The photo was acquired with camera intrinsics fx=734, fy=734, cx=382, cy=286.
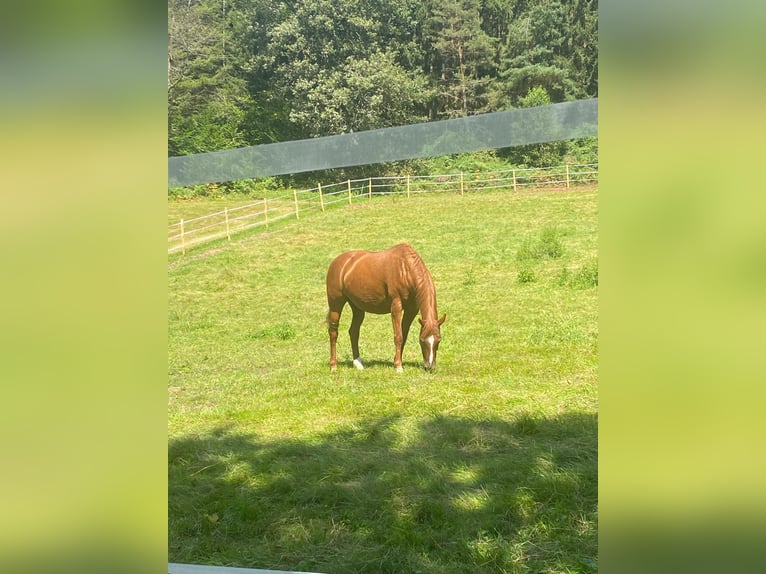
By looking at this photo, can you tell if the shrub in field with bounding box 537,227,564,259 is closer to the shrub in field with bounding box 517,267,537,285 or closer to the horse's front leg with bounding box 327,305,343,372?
the shrub in field with bounding box 517,267,537,285

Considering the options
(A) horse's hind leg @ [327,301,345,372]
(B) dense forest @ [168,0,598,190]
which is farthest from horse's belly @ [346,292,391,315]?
(B) dense forest @ [168,0,598,190]

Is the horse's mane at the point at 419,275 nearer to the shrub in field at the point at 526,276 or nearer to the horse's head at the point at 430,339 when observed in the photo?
the horse's head at the point at 430,339

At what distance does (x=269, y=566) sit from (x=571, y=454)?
169 centimetres

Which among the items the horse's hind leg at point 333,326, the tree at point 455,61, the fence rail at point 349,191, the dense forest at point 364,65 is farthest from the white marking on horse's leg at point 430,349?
the tree at point 455,61

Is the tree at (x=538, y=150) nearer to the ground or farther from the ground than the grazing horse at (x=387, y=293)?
farther from the ground

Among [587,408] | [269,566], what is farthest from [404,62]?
[269,566]

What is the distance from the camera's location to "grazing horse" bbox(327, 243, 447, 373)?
4.46 meters

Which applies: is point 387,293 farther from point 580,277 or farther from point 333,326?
point 580,277

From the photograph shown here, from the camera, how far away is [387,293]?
15.1 feet

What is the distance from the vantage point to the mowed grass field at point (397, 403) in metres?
3.79

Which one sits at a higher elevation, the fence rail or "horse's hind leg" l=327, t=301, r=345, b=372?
the fence rail

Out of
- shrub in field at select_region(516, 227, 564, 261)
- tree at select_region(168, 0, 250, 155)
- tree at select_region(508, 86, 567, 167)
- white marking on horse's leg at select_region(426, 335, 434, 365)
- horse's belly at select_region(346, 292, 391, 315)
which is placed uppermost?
tree at select_region(168, 0, 250, 155)

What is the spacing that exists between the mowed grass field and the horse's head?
0.19 feet
